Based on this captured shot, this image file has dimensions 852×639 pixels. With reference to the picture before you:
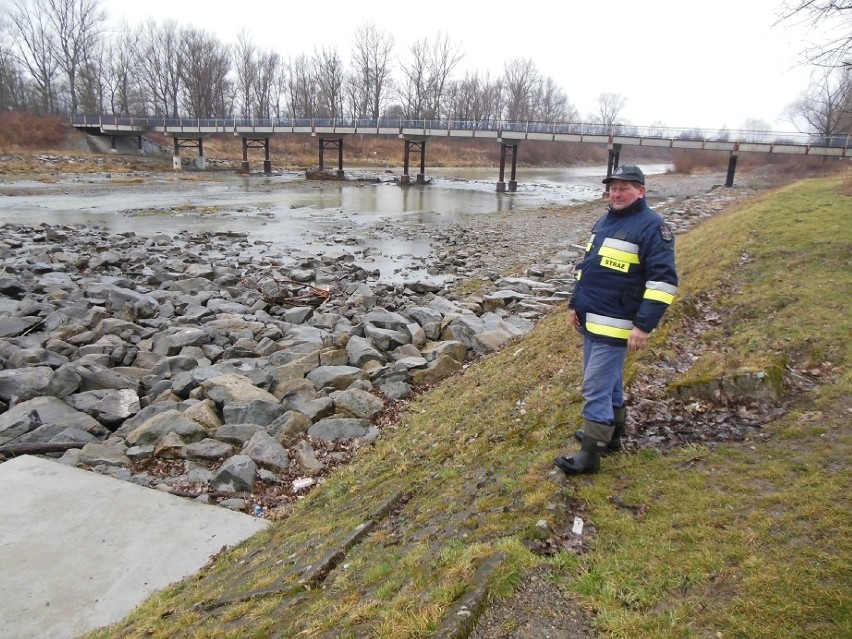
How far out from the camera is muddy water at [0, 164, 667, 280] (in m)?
22.7

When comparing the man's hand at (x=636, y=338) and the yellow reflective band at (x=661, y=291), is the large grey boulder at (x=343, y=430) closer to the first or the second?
the man's hand at (x=636, y=338)

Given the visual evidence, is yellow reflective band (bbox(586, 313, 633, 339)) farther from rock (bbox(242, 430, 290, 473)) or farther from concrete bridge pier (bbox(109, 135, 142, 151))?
concrete bridge pier (bbox(109, 135, 142, 151))

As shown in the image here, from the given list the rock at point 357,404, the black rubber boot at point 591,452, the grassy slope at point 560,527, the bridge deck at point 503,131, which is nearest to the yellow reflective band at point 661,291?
the black rubber boot at point 591,452

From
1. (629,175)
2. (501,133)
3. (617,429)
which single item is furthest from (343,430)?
(501,133)

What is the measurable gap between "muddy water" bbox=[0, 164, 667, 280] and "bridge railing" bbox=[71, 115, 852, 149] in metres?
5.11

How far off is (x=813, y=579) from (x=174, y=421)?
20.1 ft

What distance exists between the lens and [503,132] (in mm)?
51156

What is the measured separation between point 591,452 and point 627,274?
1198mm

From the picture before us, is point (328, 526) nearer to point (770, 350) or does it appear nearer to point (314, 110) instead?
point (770, 350)

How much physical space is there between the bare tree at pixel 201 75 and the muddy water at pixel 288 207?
128 feet

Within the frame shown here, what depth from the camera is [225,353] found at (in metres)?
9.48

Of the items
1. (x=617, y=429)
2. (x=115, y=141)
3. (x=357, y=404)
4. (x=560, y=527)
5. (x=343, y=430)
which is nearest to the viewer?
(x=560, y=527)

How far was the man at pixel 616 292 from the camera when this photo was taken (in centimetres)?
357

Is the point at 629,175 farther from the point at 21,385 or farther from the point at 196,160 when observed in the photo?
the point at 196,160
